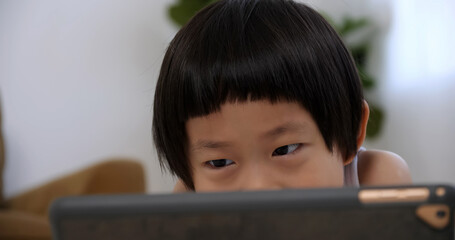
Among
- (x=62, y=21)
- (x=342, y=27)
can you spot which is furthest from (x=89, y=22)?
→ (x=342, y=27)

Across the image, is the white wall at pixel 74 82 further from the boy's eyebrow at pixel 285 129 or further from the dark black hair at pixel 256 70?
the boy's eyebrow at pixel 285 129

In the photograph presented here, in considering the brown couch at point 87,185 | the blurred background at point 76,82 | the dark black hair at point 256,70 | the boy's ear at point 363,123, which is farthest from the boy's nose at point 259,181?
the blurred background at point 76,82

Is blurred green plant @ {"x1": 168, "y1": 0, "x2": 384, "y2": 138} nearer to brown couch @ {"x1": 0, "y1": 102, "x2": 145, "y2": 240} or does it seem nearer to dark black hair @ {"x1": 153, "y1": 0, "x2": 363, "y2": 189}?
brown couch @ {"x1": 0, "y1": 102, "x2": 145, "y2": 240}

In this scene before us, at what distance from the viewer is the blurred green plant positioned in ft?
11.1

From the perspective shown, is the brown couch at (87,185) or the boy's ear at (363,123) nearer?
the boy's ear at (363,123)

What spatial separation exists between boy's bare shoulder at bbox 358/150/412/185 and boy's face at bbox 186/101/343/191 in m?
0.18

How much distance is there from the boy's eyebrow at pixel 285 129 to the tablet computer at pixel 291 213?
513 mm

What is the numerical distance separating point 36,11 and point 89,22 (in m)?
0.36

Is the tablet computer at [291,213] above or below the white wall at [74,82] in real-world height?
above

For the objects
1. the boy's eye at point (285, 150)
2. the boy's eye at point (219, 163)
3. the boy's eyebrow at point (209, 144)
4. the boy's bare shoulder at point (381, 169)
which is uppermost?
the boy's eyebrow at point (209, 144)

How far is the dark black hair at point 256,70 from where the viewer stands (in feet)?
2.96

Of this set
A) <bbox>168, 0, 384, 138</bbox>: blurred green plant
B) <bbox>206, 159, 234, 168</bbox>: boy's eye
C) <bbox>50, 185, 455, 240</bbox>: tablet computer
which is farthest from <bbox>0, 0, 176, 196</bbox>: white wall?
<bbox>50, 185, 455, 240</bbox>: tablet computer

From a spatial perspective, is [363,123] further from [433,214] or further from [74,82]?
[74,82]

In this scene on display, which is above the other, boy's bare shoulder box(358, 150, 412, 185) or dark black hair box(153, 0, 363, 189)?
dark black hair box(153, 0, 363, 189)
